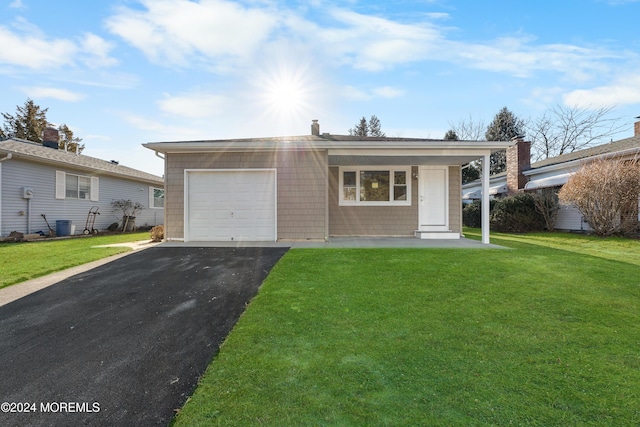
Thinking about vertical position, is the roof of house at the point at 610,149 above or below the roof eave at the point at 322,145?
above

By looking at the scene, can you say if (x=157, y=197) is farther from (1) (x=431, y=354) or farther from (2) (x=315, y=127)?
(1) (x=431, y=354)

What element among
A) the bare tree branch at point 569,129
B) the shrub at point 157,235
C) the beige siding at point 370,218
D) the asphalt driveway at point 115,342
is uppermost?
the bare tree branch at point 569,129

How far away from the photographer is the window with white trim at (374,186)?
10297 millimetres

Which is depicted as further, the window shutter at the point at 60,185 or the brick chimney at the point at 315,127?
the brick chimney at the point at 315,127

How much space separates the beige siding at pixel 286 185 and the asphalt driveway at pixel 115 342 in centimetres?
350

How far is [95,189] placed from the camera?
1358cm

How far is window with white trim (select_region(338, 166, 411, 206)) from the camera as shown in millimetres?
10297

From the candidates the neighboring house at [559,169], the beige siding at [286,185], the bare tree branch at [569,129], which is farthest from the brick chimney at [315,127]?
the bare tree branch at [569,129]

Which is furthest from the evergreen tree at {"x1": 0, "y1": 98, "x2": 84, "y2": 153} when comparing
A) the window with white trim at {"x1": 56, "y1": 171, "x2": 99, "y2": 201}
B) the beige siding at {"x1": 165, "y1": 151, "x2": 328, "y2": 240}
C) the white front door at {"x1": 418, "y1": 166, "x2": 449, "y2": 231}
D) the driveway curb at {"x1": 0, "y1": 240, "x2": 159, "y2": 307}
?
the white front door at {"x1": 418, "y1": 166, "x2": 449, "y2": 231}

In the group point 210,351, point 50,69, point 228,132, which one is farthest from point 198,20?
point 210,351

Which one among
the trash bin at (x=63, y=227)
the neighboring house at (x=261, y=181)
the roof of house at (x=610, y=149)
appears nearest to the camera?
the neighboring house at (x=261, y=181)

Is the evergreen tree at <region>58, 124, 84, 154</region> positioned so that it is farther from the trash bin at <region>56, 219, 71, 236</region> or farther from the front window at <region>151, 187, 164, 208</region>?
the trash bin at <region>56, 219, 71, 236</region>

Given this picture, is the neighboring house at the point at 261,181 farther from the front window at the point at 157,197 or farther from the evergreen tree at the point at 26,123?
the evergreen tree at the point at 26,123

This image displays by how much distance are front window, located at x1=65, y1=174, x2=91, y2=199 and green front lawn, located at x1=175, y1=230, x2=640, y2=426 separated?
12.7 metres
